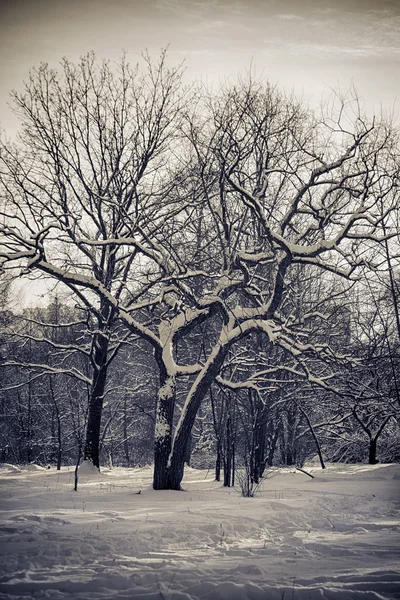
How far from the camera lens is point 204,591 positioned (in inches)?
133

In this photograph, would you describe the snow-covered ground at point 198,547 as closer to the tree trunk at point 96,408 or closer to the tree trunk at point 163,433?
the tree trunk at point 163,433

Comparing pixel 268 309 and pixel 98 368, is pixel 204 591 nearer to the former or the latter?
pixel 268 309

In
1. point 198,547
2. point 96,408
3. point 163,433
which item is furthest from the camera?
point 96,408

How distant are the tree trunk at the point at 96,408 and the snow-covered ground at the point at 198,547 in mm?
5225

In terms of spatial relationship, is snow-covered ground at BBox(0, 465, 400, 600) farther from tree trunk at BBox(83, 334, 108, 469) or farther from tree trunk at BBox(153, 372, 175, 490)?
tree trunk at BBox(83, 334, 108, 469)

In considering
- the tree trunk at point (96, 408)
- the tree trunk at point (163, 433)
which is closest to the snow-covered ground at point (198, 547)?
the tree trunk at point (163, 433)

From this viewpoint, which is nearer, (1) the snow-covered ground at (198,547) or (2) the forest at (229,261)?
(1) the snow-covered ground at (198,547)

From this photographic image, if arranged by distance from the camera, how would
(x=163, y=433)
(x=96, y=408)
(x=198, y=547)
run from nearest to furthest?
1. (x=198, y=547)
2. (x=163, y=433)
3. (x=96, y=408)

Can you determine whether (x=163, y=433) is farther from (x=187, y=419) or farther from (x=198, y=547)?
(x=198, y=547)

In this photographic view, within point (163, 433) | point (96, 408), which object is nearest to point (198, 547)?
point (163, 433)

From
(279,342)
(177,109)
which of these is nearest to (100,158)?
(177,109)

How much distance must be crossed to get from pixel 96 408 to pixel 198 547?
9.67m

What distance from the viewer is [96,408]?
1373 cm

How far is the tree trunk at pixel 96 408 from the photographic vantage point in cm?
1355
